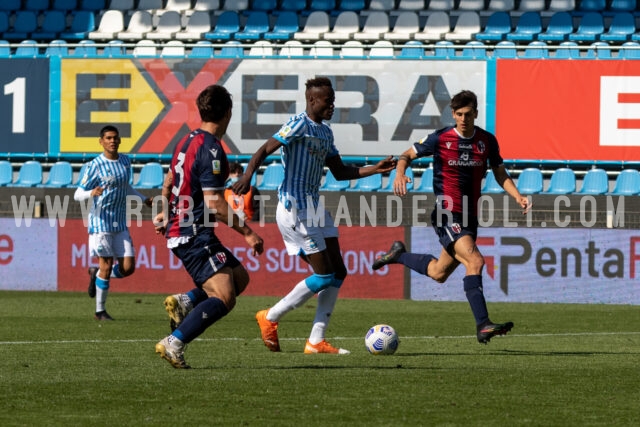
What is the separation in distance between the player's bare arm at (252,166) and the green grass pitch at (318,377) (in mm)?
1344

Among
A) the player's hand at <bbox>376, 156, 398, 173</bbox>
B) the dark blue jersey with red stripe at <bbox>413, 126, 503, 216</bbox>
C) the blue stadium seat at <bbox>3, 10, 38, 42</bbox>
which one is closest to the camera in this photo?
the player's hand at <bbox>376, 156, 398, 173</bbox>

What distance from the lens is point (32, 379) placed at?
8484 millimetres

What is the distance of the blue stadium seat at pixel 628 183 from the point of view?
845 inches

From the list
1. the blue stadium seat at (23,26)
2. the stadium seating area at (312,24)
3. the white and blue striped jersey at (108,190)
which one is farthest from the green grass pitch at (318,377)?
the blue stadium seat at (23,26)

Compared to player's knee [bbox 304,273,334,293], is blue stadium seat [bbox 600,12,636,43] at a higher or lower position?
higher

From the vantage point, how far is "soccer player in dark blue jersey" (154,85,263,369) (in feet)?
28.1

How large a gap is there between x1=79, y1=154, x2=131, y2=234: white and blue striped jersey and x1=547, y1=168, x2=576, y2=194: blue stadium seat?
29.8 ft

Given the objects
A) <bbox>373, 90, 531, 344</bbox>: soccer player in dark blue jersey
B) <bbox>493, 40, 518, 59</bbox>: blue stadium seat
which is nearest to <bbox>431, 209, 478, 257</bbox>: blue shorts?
<bbox>373, 90, 531, 344</bbox>: soccer player in dark blue jersey

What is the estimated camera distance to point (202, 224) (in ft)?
28.7

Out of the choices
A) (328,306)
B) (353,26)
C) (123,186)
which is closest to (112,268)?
(123,186)

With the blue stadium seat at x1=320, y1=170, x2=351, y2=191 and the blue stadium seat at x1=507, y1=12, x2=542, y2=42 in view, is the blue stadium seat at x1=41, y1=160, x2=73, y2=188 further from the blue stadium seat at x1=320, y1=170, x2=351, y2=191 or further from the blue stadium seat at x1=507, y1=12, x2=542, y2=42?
the blue stadium seat at x1=507, y1=12, x2=542, y2=42

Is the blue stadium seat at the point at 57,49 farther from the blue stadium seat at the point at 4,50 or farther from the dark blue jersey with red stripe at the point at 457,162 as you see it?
the dark blue jersey with red stripe at the point at 457,162

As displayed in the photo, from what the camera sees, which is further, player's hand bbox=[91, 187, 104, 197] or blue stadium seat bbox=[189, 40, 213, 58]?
blue stadium seat bbox=[189, 40, 213, 58]

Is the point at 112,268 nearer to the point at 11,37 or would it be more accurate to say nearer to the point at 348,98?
the point at 348,98
